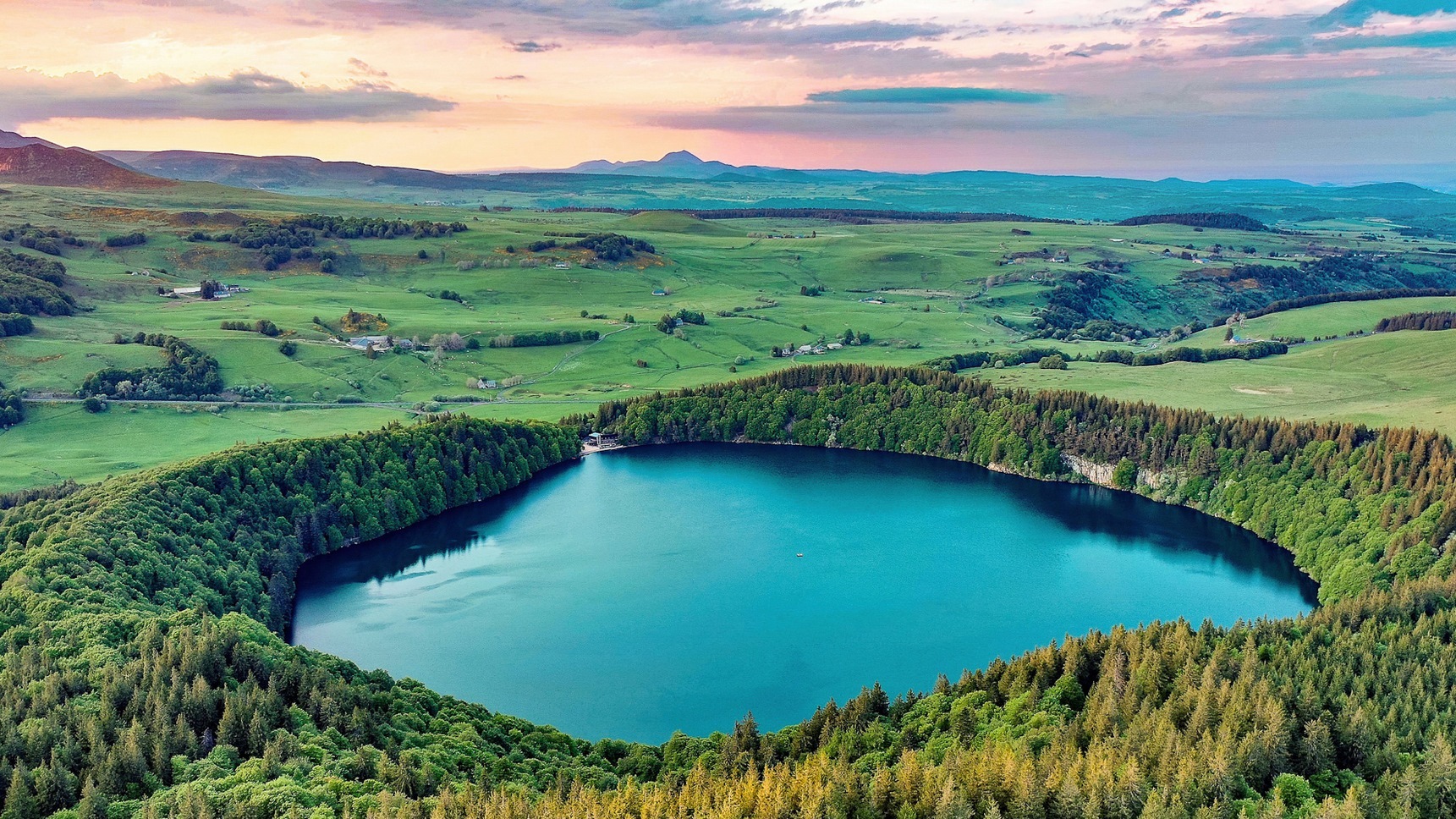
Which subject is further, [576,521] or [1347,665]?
[576,521]

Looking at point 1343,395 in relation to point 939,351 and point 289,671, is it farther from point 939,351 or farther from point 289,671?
point 289,671

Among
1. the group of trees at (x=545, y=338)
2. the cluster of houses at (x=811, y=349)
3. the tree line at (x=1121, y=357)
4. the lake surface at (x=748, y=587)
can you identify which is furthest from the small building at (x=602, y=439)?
the tree line at (x=1121, y=357)

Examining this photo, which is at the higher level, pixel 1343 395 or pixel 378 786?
pixel 1343 395

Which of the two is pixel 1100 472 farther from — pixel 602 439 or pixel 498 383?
pixel 498 383

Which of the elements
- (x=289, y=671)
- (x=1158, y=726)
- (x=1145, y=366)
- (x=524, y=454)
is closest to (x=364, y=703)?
(x=289, y=671)

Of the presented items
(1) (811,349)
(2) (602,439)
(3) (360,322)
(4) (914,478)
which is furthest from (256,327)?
(4) (914,478)

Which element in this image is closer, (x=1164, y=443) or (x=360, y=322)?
(x=1164, y=443)
